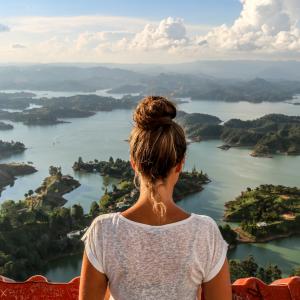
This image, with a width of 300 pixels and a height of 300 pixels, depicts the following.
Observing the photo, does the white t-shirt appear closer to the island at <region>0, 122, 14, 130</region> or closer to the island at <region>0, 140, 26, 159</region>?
the island at <region>0, 140, 26, 159</region>

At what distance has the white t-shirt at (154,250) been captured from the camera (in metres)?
0.59

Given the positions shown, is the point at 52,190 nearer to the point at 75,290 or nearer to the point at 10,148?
the point at 10,148

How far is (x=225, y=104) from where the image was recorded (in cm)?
4200

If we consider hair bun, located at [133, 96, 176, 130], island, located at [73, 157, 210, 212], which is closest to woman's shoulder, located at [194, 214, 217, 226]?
hair bun, located at [133, 96, 176, 130]

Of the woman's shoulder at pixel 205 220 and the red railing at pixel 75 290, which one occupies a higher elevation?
the woman's shoulder at pixel 205 220

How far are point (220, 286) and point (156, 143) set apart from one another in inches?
8.1

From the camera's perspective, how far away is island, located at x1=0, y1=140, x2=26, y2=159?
68.5 ft

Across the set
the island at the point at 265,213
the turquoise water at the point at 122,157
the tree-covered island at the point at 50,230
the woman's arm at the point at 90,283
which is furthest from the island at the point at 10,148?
the woman's arm at the point at 90,283

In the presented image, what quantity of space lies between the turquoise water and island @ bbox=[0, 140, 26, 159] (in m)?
0.39

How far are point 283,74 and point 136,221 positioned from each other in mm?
119249

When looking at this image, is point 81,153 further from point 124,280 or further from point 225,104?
point 225,104

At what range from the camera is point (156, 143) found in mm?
576

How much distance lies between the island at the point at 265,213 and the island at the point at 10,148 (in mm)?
11866

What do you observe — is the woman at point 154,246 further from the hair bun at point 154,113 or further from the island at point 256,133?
the island at point 256,133
